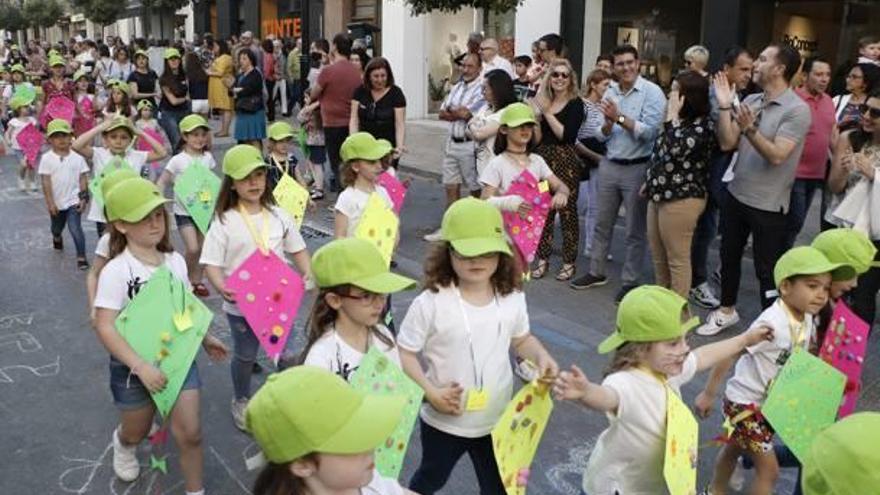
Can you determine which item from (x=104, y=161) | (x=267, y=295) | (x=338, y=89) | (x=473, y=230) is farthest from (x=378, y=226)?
(x=338, y=89)

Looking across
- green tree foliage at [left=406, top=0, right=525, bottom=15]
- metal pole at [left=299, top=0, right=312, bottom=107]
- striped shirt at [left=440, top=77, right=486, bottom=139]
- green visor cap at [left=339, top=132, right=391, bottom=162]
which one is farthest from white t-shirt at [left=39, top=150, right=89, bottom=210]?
metal pole at [left=299, top=0, right=312, bottom=107]

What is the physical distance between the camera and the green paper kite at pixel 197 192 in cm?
586

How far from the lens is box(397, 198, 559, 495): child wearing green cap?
115 inches

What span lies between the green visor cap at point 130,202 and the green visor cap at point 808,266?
2.47 metres

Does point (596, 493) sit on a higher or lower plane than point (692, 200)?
lower

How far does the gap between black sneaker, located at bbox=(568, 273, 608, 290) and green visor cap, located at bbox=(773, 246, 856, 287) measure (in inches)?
137

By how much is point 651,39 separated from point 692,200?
8.65 meters

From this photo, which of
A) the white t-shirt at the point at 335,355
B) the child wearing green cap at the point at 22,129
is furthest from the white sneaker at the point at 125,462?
the child wearing green cap at the point at 22,129

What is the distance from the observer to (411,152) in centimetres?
1396

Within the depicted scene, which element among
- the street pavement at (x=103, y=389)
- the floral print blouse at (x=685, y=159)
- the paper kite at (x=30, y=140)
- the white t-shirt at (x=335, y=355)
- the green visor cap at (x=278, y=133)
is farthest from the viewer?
the paper kite at (x=30, y=140)

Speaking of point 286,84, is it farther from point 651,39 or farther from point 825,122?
point 825,122

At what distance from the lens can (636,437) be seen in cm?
265

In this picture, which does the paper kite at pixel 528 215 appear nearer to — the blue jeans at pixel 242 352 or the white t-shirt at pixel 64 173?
the blue jeans at pixel 242 352

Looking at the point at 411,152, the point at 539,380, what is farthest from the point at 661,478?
the point at 411,152
